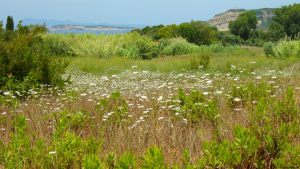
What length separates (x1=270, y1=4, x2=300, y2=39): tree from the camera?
161 ft

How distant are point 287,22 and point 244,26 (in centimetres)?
492

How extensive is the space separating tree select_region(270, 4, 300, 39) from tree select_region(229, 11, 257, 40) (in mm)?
2641

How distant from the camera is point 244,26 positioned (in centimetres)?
5078

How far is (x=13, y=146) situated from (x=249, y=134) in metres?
2.06

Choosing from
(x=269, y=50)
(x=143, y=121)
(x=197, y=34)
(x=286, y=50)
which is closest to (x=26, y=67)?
(x=143, y=121)

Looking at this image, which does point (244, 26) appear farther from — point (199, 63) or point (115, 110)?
point (115, 110)

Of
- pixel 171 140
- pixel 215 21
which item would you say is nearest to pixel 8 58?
pixel 171 140

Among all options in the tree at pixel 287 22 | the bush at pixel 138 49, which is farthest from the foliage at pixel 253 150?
the tree at pixel 287 22

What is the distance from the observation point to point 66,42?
23.3 m

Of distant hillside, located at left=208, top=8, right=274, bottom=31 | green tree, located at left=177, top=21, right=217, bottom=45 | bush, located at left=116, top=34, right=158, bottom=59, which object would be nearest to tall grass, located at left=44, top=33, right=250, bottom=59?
bush, located at left=116, top=34, right=158, bottom=59

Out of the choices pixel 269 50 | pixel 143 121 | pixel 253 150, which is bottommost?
A: pixel 143 121

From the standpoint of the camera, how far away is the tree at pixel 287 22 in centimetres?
4906

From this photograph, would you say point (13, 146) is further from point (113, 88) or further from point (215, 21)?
point (215, 21)

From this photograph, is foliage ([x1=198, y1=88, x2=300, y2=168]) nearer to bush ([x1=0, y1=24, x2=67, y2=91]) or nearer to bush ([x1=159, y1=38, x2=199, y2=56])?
bush ([x1=0, y1=24, x2=67, y2=91])
